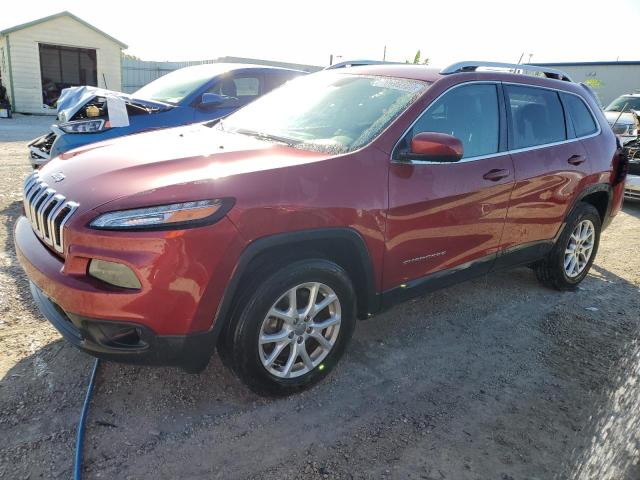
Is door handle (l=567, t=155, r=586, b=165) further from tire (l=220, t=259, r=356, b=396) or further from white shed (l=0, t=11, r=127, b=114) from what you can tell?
white shed (l=0, t=11, r=127, b=114)

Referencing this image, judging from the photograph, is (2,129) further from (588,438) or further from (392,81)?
(588,438)

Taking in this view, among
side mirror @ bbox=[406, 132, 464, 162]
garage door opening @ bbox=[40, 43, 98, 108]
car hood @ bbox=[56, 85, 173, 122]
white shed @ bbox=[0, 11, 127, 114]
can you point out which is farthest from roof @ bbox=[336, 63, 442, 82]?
garage door opening @ bbox=[40, 43, 98, 108]

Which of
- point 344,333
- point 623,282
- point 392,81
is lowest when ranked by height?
point 623,282

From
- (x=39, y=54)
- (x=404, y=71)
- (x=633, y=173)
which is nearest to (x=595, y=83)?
(x=633, y=173)

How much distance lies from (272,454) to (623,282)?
4239 mm

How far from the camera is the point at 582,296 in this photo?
15.0 feet

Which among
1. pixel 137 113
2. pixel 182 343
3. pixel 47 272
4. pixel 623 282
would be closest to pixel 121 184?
pixel 47 272

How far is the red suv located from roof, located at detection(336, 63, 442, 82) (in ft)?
0.07

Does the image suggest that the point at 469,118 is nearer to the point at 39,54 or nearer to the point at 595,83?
the point at 39,54

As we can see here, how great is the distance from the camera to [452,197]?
3.16 metres

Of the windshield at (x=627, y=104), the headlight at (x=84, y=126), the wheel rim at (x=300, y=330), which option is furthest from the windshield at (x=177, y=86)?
the windshield at (x=627, y=104)

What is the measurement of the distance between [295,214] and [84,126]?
4106mm

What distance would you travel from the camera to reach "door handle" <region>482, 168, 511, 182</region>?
3.38 m

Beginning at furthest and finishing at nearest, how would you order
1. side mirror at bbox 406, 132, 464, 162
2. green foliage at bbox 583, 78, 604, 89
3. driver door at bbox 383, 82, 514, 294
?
green foliage at bbox 583, 78, 604, 89 → driver door at bbox 383, 82, 514, 294 → side mirror at bbox 406, 132, 464, 162
